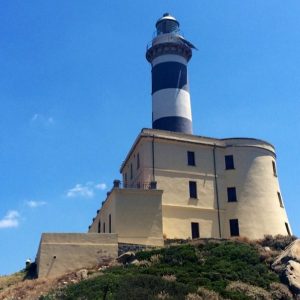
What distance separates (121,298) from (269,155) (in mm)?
23193

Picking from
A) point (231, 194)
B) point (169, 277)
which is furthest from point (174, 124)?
point (169, 277)

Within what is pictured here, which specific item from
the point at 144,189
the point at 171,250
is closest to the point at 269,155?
the point at 144,189

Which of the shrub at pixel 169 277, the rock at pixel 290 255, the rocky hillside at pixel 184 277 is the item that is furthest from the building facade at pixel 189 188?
the rock at pixel 290 255

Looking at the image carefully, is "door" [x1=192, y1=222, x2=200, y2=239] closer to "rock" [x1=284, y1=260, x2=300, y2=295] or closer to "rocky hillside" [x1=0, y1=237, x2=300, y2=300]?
"rocky hillside" [x1=0, y1=237, x2=300, y2=300]

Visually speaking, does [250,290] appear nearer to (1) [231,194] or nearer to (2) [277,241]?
(2) [277,241]

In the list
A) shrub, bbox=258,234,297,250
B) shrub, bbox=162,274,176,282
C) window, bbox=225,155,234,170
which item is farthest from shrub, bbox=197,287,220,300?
window, bbox=225,155,234,170

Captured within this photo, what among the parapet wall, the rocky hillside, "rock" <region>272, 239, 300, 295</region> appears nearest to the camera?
the rocky hillside

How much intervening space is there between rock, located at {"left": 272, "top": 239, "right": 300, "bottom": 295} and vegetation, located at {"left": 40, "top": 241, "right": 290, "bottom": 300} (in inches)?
22.0

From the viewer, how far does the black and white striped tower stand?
141 feet

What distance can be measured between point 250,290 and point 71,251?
1173 cm

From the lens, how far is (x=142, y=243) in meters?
33.2

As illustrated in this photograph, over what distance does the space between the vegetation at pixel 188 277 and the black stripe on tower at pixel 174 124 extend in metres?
12.9

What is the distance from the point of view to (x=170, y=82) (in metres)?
44.0

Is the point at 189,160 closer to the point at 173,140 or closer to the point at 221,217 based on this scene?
the point at 173,140
